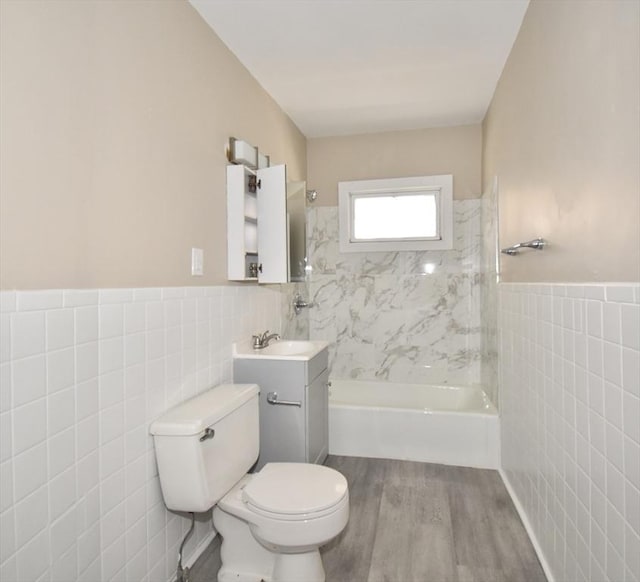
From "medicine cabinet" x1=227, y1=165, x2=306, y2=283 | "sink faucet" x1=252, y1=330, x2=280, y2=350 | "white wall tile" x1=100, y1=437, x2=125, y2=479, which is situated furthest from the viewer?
"sink faucet" x1=252, y1=330, x2=280, y2=350

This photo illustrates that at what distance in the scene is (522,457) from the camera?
2197 mm

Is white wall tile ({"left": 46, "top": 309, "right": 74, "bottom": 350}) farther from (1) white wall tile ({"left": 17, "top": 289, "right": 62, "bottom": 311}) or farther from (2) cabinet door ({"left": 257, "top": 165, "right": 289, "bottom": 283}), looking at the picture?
(2) cabinet door ({"left": 257, "top": 165, "right": 289, "bottom": 283})

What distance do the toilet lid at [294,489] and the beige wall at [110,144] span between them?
2.95 feet

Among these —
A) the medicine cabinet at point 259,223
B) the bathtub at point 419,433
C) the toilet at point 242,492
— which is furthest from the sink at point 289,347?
the toilet at point 242,492

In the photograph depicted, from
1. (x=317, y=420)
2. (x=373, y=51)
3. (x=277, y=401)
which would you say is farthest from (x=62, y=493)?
(x=373, y=51)

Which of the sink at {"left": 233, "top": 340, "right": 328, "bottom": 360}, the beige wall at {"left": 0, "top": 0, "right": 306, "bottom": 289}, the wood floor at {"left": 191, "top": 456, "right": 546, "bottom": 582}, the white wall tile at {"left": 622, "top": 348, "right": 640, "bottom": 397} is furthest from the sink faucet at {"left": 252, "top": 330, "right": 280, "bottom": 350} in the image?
the white wall tile at {"left": 622, "top": 348, "right": 640, "bottom": 397}

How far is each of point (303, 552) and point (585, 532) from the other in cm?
99

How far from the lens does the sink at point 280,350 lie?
2.29 meters

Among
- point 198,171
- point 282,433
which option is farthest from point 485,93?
point 282,433

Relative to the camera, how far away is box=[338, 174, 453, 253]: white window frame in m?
3.56

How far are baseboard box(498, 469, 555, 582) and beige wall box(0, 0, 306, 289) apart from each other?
1935mm

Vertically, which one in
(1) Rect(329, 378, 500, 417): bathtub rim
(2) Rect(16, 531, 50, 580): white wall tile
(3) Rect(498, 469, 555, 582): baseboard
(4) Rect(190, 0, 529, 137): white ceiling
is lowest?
(3) Rect(498, 469, 555, 582): baseboard

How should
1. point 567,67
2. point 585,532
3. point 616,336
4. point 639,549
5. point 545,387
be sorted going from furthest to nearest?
1. point 545,387
2. point 567,67
3. point 585,532
4. point 616,336
5. point 639,549

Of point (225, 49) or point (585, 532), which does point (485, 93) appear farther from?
point (585, 532)
